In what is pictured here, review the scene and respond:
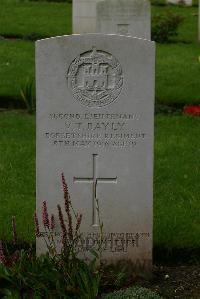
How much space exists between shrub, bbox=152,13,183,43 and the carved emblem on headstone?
12186 mm

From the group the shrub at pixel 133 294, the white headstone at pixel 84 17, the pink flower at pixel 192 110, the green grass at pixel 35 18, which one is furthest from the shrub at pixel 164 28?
the shrub at pixel 133 294

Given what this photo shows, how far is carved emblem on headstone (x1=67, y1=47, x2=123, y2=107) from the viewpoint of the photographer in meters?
6.17

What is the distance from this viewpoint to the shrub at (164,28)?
1825 cm

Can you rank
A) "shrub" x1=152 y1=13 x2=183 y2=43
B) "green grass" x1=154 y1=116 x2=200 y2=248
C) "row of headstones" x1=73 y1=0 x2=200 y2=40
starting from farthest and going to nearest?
1. "shrub" x1=152 y1=13 x2=183 y2=43
2. "row of headstones" x1=73 y1=0 x2=200 y2=40
3. "green grass" x1=154 y1=116 x2=200 y2=248

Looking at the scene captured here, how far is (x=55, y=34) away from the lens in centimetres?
1866

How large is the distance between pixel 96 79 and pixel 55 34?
12655mm

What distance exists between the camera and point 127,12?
14102 millimetres

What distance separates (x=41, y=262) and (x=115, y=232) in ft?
2.32

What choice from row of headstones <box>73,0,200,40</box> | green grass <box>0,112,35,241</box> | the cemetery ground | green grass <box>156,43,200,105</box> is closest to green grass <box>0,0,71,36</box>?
the cemetery ground

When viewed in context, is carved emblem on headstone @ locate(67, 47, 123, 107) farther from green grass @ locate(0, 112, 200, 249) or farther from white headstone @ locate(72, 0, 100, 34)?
white headstone @ locate(72, 0, 100, 34)

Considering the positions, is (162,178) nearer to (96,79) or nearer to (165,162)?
(165,162)

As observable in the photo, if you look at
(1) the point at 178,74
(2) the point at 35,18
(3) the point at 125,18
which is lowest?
(1) the point at 178,74

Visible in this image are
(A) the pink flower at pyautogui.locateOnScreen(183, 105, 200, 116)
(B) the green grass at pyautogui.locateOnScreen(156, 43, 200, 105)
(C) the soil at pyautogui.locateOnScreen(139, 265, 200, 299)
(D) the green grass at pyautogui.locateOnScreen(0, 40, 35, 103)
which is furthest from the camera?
(D) the green grass at pyautogui.locateOnScreen(0, 40, 35, 103)

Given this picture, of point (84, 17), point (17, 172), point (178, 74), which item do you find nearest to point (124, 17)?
point (178, 74)
